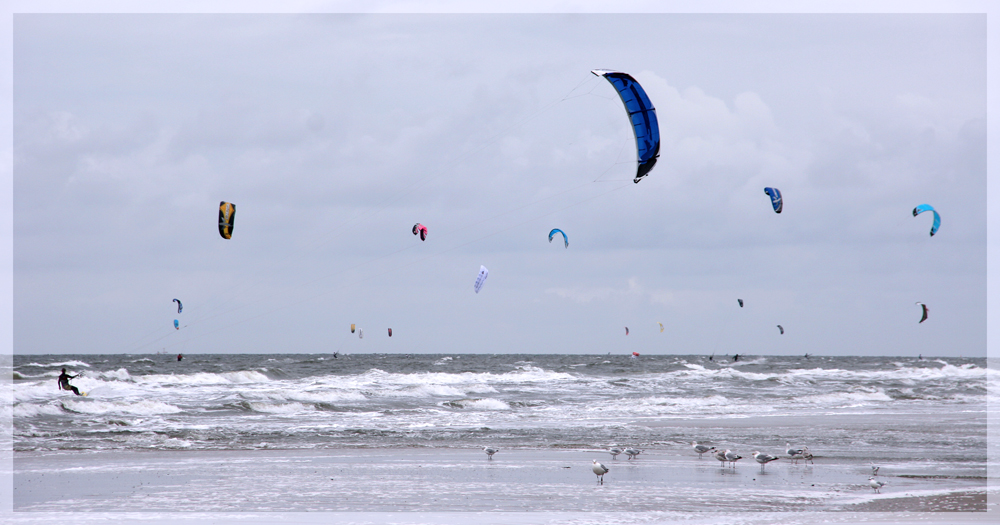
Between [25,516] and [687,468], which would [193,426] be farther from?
[687,468]

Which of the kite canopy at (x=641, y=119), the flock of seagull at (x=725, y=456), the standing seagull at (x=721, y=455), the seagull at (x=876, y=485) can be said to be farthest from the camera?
the kite canopy at (x=641, y=119)

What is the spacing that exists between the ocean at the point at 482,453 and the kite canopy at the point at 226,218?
421 cm

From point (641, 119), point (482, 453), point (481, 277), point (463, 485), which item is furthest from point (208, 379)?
point (463, 485)

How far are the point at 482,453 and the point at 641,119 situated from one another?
21.0 feet

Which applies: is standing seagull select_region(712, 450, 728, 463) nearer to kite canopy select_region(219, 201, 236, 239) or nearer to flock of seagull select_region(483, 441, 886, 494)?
flock of seagull select_region(483, 441, 886, 494)

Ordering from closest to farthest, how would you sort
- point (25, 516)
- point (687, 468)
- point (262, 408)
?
point (25, 516)
point (687, 468)
point (262, 408)

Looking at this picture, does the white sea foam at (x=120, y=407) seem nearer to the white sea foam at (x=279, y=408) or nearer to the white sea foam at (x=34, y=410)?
the white sea foam at (x=34, y=410)

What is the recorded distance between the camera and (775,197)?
22562 mm

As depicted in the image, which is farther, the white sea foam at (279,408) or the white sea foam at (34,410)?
the white sea foam at (279,408)

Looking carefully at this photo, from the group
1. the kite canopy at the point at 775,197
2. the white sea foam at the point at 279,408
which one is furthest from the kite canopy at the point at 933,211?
the white sea foam at the point at 279,408

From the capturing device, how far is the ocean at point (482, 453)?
29.7ft

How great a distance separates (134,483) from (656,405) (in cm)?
1536

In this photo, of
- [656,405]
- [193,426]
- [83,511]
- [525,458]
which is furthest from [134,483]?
[656,405]

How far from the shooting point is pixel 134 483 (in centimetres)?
1005
